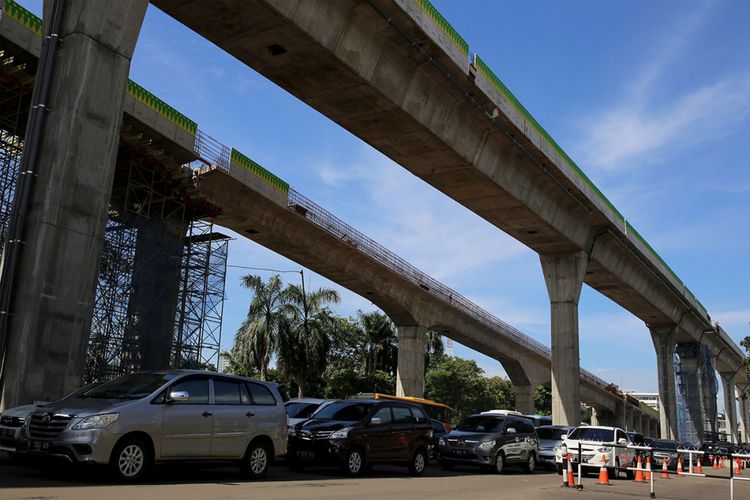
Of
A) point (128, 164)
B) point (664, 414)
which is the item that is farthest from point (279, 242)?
point (664, 414)

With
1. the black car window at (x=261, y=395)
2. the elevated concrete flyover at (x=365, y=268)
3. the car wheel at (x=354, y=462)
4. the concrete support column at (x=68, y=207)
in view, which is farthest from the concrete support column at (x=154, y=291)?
the black car window at (x=261, y=395)

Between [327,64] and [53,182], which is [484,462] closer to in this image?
[327,64]

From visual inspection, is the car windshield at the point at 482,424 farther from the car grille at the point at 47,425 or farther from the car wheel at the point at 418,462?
the car grille at the point at 47,425

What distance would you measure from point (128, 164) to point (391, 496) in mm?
22168

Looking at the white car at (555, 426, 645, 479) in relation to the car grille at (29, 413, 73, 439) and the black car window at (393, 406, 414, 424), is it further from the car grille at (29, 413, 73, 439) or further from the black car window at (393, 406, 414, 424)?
the car grille at (29, 413, 73, 439)

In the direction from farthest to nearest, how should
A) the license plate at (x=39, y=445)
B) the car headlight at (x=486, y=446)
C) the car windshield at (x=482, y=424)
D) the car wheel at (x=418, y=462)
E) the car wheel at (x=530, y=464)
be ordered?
the car wheel at (x=530, y=464), the car windshield at (x=482, y=424), the car headlight at (x=486, y=446), the car wheel at (x=418, y=462), the license plate at (x=39, y=445)

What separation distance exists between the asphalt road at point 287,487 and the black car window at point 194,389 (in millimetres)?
1010

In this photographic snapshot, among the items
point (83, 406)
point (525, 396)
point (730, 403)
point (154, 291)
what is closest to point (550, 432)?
point (154, 291)

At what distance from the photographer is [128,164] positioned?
28.9 m

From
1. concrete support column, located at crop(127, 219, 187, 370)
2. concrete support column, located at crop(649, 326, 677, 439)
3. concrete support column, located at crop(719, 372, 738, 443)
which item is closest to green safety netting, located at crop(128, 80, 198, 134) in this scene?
concrete support column, located at crop(127, 219, 187, 370)

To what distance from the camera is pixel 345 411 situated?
1537 cm

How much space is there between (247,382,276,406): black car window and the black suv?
2.23 metres

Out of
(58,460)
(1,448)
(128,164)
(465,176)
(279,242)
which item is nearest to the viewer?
(58,460)

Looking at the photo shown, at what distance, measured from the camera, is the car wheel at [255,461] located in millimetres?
11875
